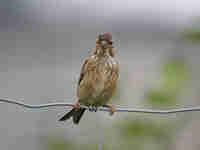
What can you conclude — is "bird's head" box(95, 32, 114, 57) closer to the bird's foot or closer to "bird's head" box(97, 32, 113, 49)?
"bird's head" box(97, 32, 113, 49)

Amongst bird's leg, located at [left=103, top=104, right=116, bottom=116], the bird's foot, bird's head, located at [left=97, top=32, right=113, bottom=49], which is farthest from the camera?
the bird's foot

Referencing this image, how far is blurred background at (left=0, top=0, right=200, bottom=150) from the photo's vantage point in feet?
22.4

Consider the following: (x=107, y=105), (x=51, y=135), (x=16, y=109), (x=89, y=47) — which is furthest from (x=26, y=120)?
(x=89, y=47)

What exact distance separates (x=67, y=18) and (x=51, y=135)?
26.6 feet

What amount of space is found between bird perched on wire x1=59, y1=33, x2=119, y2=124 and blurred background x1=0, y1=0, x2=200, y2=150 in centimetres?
48

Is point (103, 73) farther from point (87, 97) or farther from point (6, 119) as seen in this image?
point (6, 119)

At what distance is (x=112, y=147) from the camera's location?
6805 millimetres

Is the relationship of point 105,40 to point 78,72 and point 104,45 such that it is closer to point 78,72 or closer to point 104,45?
point 104,45

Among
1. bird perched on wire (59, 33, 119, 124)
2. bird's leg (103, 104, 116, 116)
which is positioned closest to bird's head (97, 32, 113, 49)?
bird perched on wire (59, 33, 119, 124)

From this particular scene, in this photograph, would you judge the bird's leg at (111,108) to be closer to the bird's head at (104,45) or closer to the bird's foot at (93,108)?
the bird's foot at (93,108)

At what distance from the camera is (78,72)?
1016 cm

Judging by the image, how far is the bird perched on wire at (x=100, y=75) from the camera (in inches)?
249

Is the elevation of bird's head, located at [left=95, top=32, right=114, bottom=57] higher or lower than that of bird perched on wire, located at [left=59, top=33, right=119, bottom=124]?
higher

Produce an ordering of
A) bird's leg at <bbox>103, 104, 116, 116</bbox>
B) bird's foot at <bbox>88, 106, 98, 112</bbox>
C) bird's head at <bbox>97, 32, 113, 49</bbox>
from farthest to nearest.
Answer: bird's foot at <bbox>88, 106, 98, 112</bbox> < bird's leg at <bbox>103, 104, 116, 116</bbox> < bird's head at <bbox>97, 32, 113, 49</bbox>
